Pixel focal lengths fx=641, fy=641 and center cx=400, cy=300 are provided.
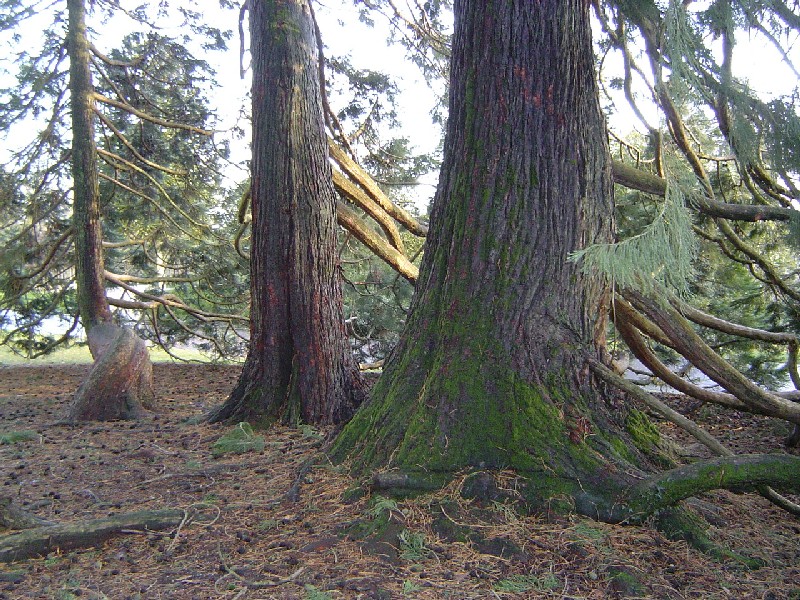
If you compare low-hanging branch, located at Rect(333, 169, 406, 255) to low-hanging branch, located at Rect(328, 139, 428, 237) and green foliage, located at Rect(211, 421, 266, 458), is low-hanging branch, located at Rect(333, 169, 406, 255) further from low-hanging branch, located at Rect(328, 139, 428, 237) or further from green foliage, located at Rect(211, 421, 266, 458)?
green foliage, located at Rect(211, 421, 266, 458)

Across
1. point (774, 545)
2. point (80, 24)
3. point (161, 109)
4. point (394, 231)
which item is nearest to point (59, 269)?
point (161, 109)

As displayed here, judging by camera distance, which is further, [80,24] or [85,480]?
[80,24]

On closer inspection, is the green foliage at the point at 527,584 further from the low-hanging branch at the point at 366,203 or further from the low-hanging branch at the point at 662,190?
the low-hanging branch at the point at 366,203

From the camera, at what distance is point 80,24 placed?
8.52 meters

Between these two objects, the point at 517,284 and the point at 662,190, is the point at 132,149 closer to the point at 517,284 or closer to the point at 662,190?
the point at 662,190

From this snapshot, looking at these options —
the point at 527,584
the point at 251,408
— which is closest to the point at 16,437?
the point at 251,408

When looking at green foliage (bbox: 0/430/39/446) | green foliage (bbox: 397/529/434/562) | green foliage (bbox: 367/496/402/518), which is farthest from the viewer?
green foliage (bbox: 0/430/39/446)

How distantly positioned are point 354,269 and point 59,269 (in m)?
4.73

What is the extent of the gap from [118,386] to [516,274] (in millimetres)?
4658

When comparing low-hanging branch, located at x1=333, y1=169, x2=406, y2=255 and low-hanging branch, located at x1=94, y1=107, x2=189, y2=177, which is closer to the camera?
low-hanging branch, located at x1=333, y1=169, x2=406, y2=255

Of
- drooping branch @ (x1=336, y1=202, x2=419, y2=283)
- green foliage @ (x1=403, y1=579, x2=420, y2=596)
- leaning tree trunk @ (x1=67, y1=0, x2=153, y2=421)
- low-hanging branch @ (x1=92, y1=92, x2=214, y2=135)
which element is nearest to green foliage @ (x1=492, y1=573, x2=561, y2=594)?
green foliage @ (x1=403, y1=579, x2=420, y2=596)

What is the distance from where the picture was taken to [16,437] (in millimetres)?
5523

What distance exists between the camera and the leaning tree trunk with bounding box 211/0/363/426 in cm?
574

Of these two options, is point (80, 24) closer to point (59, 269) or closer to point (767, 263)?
point (59, 269)
